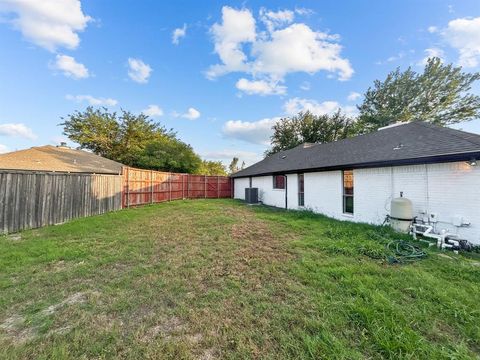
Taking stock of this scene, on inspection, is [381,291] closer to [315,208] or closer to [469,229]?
[469,229]

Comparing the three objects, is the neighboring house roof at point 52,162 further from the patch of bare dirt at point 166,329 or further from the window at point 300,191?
the patch of bare dirt at point 166,329

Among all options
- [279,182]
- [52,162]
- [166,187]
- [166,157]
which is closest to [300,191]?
[279,182]

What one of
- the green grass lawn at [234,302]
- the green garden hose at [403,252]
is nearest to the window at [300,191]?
the green grass lawn at [234,302]

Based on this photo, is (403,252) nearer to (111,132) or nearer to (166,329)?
(166,329)

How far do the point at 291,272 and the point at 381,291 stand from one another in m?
1.35

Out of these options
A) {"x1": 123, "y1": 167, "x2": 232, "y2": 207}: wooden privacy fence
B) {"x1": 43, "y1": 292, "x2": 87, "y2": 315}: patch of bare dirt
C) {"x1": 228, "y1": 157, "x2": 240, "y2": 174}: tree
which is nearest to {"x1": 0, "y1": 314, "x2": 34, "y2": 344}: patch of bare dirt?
{"x1": 43, "y1": 292, "x2": 87, "y2": 315}: patch of bare dirt

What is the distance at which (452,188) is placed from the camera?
223 inches

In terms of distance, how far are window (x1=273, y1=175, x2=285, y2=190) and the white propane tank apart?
7385 mm

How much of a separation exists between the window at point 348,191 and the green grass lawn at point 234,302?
3.34m

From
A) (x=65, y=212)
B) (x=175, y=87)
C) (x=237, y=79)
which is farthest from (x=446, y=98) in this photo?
(x=65, y=212)

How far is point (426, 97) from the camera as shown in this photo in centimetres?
2030

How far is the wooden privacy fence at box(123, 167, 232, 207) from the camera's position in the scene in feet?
44.7

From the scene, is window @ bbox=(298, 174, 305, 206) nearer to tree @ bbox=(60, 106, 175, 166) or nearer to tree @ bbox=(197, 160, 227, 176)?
tree @ bbox=(60, 106, 175, 166)

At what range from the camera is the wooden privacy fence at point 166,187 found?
1361cm
